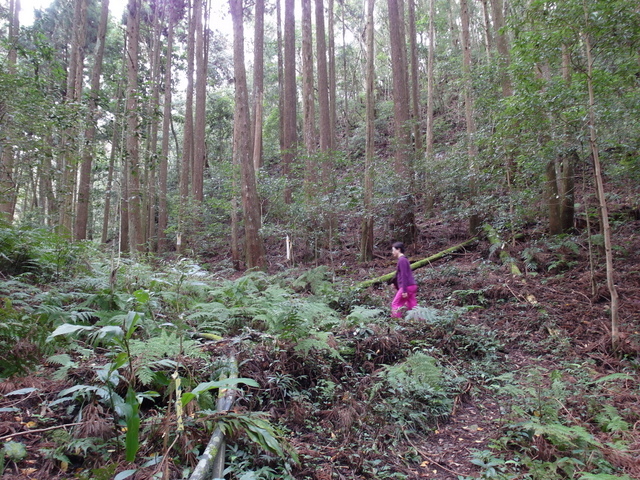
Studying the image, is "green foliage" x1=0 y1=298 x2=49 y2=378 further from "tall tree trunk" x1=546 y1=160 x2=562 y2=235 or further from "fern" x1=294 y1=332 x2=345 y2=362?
"tall tree trunk" x1=546 y1=160 x2=562 y2=235

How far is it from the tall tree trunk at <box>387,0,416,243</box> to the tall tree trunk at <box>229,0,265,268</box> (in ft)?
14.2

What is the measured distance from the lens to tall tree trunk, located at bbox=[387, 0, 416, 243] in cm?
1178

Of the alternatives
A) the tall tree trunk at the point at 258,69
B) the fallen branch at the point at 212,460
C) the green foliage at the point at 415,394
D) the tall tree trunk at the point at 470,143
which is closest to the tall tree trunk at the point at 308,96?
the tall tree trunk at the point at 258,69

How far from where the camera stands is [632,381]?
4301mm

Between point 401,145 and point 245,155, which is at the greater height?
point 401,145

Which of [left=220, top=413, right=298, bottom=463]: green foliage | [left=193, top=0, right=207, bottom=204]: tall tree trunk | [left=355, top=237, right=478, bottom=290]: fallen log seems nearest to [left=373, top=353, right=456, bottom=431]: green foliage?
[left=220, top=413, right=298, bottom=463]: green foliage

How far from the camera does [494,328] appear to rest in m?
6.54

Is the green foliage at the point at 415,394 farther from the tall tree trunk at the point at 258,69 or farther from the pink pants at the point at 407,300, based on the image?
the tall tree trunk at the point at 258,69

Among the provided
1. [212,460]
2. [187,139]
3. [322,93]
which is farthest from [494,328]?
[187,139]

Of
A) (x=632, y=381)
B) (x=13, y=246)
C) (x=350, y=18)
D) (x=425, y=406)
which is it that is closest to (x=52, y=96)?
(x=13, y=246)

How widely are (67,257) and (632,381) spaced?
7880 mm

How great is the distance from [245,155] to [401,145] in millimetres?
4693

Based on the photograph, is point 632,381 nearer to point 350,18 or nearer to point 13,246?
point 13,246

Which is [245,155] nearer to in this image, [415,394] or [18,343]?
[18,343]
